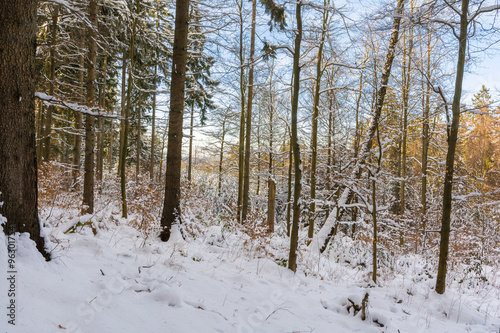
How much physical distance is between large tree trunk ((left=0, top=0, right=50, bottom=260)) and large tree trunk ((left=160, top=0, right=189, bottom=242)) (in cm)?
299

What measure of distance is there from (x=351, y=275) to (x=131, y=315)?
18.9 feet

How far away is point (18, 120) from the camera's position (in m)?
2.47

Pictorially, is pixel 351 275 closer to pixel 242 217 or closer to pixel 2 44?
pixel 242 217

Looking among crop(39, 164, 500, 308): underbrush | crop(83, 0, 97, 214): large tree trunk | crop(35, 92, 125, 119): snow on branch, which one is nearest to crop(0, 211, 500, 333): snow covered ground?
crop(39, 164, 500, 308): underbrush

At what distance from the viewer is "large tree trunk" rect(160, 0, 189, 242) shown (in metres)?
5.54

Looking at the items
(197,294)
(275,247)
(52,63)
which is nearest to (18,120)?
(197,294)

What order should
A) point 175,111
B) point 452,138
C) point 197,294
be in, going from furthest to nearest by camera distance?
1. point 175,111
2. point 452,138
3. point 197,294

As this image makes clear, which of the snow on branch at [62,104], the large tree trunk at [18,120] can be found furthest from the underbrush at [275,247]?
the snow on branch at [62,104]

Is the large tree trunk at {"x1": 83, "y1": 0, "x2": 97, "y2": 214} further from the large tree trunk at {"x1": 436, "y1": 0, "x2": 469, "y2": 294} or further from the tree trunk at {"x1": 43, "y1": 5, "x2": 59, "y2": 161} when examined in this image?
the large tree trunk at {"x1": 436, "y1": 0, "x2": 469, "y2": 294}

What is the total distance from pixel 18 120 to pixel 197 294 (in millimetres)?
2741

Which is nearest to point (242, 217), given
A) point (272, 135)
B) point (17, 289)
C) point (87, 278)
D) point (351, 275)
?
point (351, 275)

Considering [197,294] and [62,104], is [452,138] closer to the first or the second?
[197,294]

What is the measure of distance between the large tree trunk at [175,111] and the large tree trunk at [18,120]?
9.79 ft

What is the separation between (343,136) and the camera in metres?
12.8
